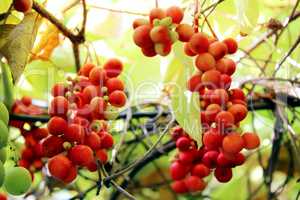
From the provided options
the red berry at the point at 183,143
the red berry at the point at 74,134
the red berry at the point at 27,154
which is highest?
the red berry at the point at 74,134

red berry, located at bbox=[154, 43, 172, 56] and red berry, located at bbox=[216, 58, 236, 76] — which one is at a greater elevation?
red berry, located at bbox=[154, 43, 172, 56]

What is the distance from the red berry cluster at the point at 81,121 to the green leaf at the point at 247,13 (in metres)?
0.22

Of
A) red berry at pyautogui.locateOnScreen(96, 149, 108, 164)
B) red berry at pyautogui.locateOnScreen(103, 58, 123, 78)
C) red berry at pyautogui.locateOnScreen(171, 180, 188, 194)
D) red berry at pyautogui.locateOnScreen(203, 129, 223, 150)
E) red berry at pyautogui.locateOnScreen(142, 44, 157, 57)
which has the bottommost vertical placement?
red berry at pyautogui.locateOnScreen(171, 180, 188, 194)

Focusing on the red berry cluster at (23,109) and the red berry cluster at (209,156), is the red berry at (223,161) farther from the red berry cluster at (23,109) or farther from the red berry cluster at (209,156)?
the red berry cluster at (23,109)

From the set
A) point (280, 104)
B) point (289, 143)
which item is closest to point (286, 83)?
point (280, 104)

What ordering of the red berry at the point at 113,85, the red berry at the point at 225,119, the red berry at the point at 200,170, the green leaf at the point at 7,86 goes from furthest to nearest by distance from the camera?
the green leaf at the point at 7,86 < the red berry at the point at 200,170 < the red berry at the point at 113,85 < the red berry at the point at 225,119

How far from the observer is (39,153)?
3.74 feet

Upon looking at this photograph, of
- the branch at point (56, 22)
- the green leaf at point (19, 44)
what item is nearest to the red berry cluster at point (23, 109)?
the branch at point (56, 22)

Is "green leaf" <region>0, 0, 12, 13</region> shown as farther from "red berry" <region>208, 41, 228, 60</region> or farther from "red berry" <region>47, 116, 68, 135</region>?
"red berry" <region>208, 41, 228, 60</region>

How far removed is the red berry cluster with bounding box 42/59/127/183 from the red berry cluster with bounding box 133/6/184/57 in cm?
10

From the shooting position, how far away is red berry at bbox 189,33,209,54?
81 centimetres

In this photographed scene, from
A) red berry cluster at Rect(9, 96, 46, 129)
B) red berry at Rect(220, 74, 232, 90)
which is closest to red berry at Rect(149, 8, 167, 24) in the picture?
red berry at Rect(220, 74, 232, 90)

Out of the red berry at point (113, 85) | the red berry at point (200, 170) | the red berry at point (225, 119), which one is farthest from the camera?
the red berry at point (200, 170)

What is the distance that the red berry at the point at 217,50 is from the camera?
2.69ft
